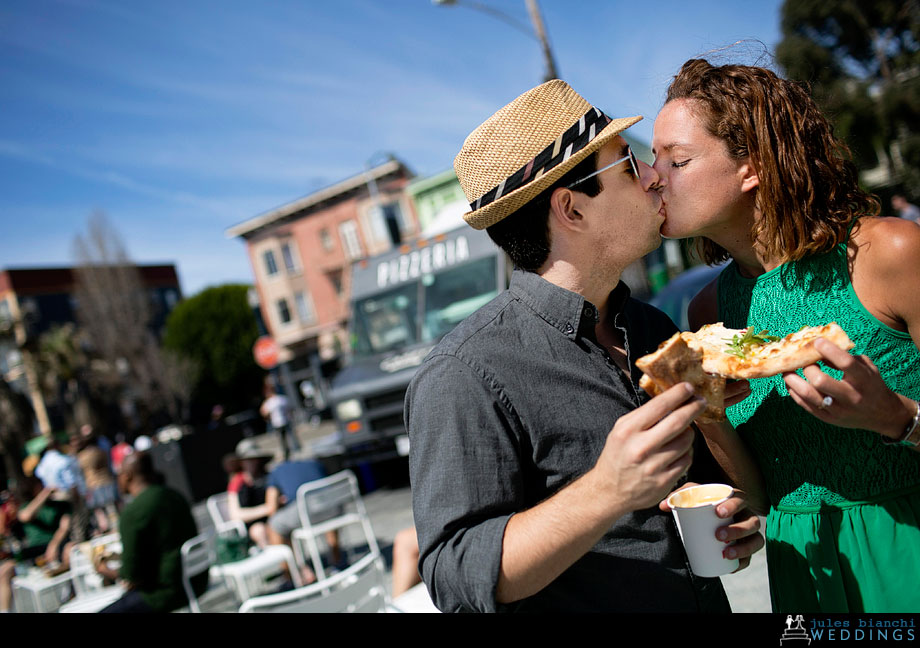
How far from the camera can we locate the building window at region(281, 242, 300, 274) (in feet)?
140

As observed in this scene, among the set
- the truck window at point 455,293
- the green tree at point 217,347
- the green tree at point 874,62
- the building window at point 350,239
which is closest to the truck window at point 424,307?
the truck window at point 455,293

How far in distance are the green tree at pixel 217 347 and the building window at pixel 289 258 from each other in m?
6.08

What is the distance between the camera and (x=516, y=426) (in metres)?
1.44

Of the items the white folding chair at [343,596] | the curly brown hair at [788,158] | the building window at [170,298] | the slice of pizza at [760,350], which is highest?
the building window at [170,298]

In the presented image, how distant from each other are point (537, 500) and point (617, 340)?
0.57 meters

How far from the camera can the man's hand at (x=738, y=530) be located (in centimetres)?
142

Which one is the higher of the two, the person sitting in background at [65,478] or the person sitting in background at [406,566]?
the person sitting in background at [65,478]

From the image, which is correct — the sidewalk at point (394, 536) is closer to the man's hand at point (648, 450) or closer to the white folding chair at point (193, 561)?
the white folding chair at point (193, 561)

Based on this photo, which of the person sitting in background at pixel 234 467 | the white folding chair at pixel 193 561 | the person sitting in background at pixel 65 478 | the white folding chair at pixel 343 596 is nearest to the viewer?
the white folding chair at pixel 343 596

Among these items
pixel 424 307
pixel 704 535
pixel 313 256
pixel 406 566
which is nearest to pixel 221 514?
pixel 424 307

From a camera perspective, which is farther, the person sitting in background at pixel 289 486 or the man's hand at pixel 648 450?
the person sitting in background at pixel 289 486

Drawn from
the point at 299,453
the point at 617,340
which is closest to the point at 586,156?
the point at 617,340

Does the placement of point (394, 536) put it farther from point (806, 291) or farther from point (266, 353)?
point (266, 353)

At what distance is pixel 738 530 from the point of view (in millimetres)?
1457
